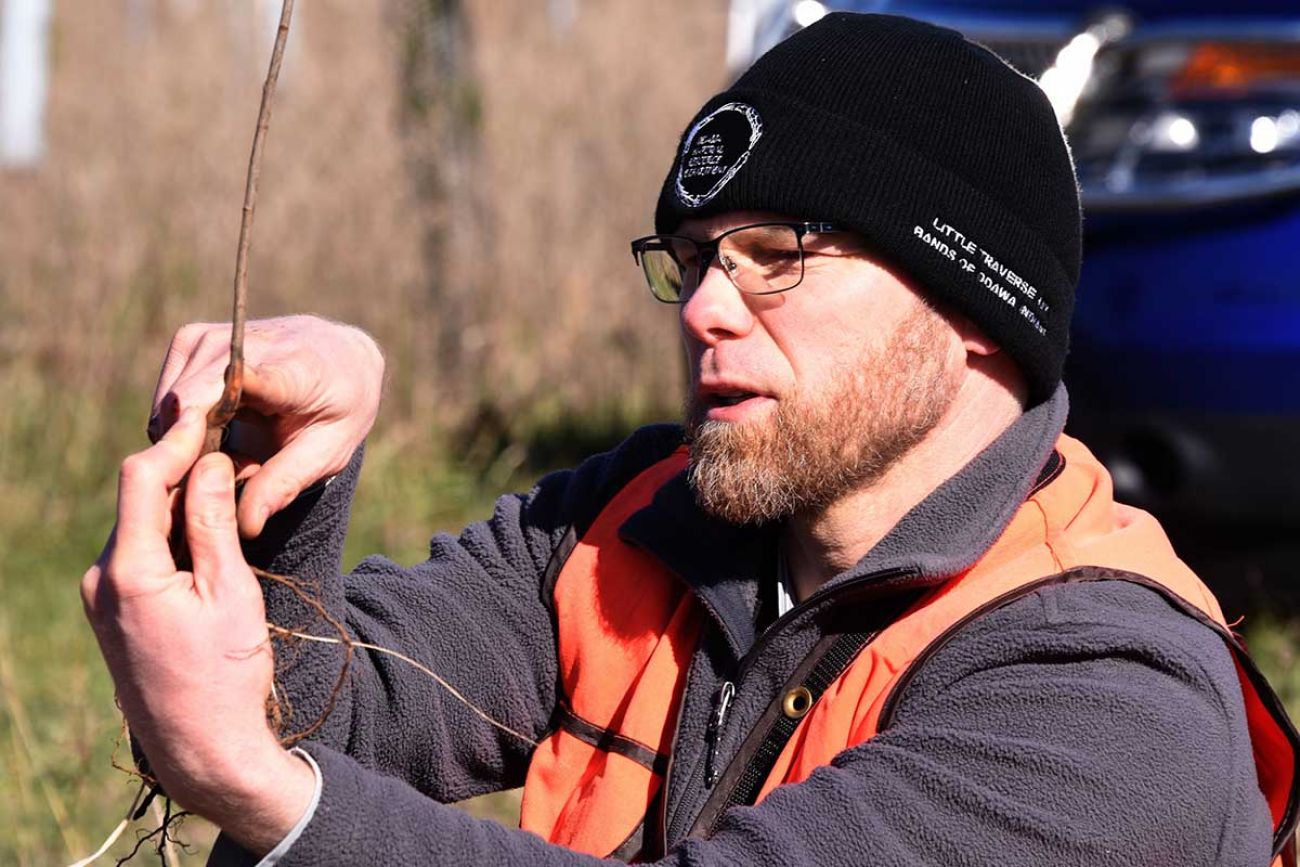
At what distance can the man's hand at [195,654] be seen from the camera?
5.29ft

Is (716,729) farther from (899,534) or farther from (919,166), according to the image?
(919,166)

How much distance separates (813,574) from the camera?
2.42 meters

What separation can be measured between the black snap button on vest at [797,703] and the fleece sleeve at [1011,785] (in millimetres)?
170

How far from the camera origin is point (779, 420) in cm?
232

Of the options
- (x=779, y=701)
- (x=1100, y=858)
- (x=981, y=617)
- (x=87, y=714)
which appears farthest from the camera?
(x=87, y=714)

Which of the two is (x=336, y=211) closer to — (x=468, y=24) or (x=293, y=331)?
(x=468, y=24)

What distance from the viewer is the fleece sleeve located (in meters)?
1.76

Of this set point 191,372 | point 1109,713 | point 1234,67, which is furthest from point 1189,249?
point 191,372

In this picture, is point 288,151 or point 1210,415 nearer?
point 1210,415

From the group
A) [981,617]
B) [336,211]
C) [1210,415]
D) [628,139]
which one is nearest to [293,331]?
[981,617]

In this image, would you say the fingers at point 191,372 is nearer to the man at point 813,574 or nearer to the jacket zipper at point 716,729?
the man at point 813,574

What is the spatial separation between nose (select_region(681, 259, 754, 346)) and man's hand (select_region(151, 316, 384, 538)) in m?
0.40

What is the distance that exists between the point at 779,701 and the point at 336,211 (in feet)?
17.7

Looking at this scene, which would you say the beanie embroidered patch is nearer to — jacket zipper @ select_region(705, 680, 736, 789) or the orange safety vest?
the orange safety vest
